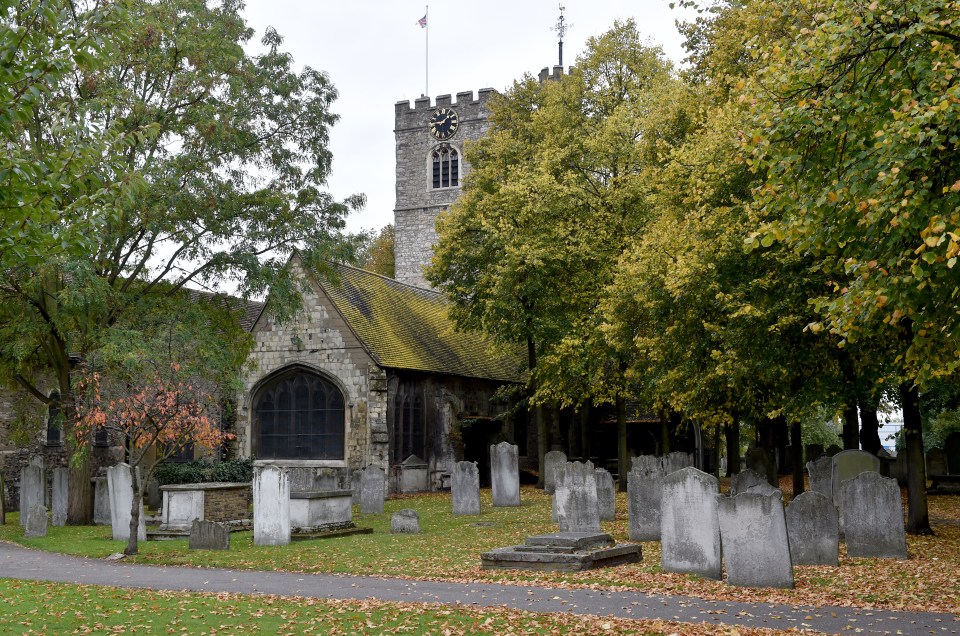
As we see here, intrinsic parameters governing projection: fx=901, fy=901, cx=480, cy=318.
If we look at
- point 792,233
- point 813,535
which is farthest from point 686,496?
point 792,233

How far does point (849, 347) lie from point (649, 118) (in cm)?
1246

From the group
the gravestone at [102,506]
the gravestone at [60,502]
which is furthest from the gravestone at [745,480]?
the gravestone at [60,502]

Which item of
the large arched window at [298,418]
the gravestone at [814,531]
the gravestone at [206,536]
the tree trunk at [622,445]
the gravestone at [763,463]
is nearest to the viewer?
the gravestone at [814,531]

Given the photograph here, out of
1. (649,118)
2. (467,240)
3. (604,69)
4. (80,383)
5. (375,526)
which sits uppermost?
(604,69)

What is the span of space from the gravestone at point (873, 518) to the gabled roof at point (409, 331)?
18.9 metres

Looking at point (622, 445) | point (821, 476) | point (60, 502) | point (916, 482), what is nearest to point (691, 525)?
point (916, 482)

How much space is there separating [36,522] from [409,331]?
17765mm

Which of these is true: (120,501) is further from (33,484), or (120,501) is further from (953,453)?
(953,453)

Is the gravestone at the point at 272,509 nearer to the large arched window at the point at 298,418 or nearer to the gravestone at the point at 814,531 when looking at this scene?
the gravestone at the point at 814,531

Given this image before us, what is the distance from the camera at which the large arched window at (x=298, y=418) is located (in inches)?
1235

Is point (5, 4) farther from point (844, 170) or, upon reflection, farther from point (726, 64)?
point (726, 64)

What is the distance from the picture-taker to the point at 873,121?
10.6 m

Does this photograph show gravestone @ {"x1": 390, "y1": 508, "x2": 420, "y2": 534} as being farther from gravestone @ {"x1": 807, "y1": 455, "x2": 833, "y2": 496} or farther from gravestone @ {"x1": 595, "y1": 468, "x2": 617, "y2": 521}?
gravestone @ {"x1": 807, "y1": 455, "x2": 833, "y2": 496}

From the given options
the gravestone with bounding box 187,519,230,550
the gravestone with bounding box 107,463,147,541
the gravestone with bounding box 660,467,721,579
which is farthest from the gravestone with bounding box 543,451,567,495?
the gravestone with bounding box 660,467,721,579
